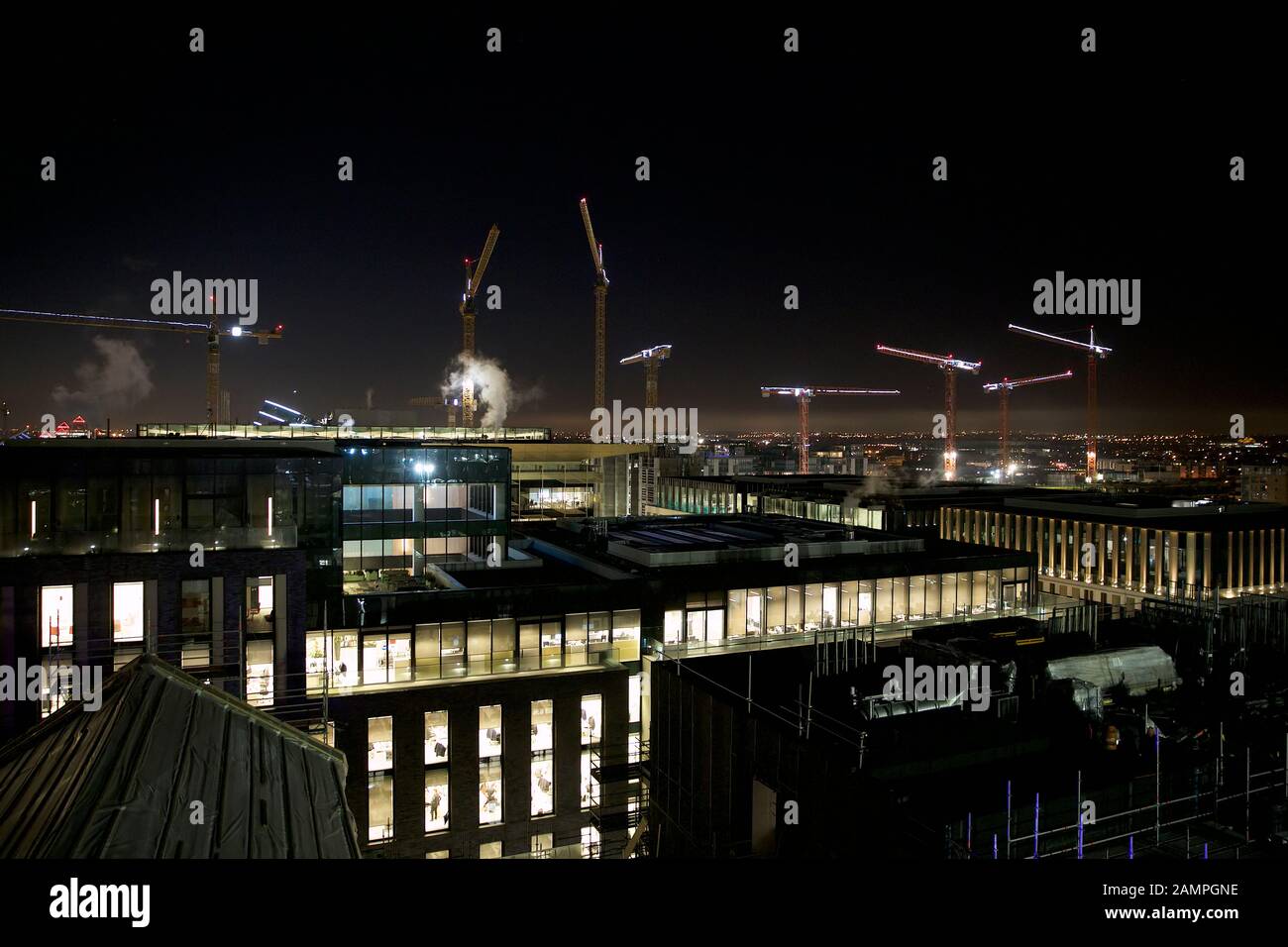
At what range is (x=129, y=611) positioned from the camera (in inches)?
798

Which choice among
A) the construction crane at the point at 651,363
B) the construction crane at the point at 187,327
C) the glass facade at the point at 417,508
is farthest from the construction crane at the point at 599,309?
the glass facade at the point at 417,508

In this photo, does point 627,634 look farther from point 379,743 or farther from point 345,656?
point 345,656

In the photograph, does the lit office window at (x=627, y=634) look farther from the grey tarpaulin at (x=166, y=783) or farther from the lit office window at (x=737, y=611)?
the grey tarpaulin at (x=166, y=783)

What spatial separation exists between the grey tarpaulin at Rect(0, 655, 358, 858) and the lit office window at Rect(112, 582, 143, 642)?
1369cm

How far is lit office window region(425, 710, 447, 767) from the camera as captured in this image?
23.5m

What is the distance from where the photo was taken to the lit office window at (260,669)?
20.9m

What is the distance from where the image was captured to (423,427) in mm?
72562

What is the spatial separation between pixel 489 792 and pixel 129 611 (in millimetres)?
11682

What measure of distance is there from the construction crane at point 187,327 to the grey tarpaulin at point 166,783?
95.9m

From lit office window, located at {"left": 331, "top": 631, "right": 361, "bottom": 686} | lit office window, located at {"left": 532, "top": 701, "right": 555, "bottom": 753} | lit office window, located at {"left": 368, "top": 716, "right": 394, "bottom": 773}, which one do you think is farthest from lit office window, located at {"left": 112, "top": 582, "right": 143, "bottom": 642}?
lit office window, located at {"left": 532, "top": 701, "right": 555, "bottom": 753}

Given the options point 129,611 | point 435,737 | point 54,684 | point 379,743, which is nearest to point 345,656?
point 379,743

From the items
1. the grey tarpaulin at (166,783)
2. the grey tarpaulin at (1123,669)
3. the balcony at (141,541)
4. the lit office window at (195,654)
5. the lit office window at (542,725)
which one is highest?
the balcony at (141,541)

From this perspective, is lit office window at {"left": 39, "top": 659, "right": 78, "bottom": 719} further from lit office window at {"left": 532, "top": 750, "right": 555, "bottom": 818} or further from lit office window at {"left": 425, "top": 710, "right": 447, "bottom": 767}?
lit office window at {"left": 532, "top": 750, "right": 555, "bottom": 818}
